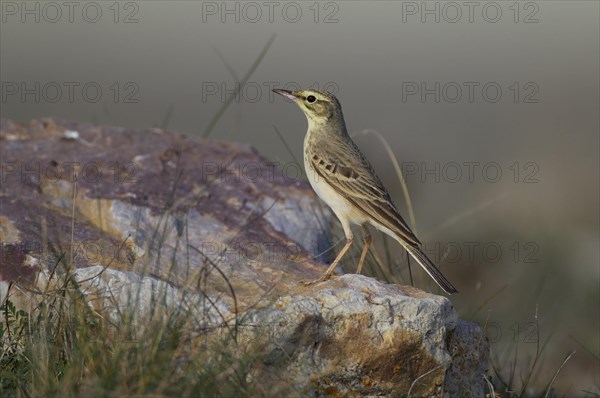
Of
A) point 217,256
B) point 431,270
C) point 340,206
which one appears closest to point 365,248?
point 340,206

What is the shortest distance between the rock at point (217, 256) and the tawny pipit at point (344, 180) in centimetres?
36

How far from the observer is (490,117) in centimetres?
2205

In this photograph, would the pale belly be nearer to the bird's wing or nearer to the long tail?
the bird's wing

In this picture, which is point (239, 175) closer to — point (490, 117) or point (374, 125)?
point (374, 125)

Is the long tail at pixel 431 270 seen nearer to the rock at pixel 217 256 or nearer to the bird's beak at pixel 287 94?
the rock at pixel 217 256

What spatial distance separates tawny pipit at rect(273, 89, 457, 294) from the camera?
7062mm

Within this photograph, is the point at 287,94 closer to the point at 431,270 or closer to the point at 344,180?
the point at 344,180

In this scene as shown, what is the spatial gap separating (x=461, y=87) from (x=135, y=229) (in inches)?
731

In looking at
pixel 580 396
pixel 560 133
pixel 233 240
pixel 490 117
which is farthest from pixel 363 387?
pixel 490 117

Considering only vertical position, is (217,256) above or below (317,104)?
below

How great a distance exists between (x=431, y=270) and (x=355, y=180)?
42.9 inches

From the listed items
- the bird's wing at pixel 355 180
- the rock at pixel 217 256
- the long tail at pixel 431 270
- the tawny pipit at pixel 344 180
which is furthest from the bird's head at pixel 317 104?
the long tail at pixel 431 270

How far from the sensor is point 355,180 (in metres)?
7.52

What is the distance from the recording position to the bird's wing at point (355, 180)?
717cm
